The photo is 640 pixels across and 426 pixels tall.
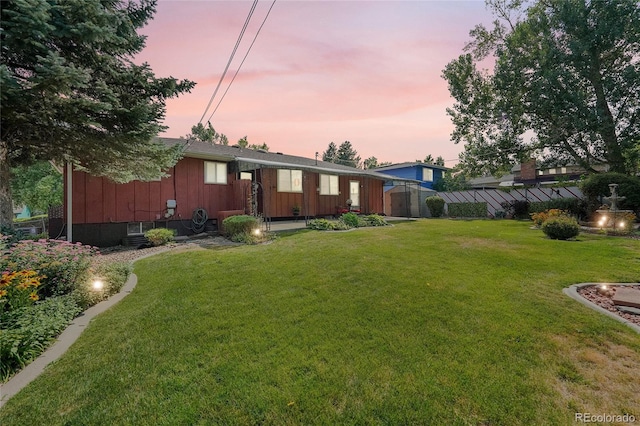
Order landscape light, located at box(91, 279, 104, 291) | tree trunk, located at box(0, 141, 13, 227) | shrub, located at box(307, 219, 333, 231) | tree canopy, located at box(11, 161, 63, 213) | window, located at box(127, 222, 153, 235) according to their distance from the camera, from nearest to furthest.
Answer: landscape light, located at box(91, 279, 104, 291), tree trunk, located at box(0, 141, 13, 227), window, located at box(127, 222, 153, 235), shrub, located at box(307, 219, 333, 231), tree canopy, located at box(11, 161, 63, 213)

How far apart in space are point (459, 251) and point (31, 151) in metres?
10.8

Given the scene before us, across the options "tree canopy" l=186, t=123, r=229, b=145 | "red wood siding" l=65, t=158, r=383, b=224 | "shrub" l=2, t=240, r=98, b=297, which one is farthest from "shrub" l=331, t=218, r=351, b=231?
"tree canopy" l=186, t=123, r=229, b=145

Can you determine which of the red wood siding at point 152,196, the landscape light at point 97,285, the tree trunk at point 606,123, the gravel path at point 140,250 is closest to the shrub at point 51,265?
the landscape light at point 97,285

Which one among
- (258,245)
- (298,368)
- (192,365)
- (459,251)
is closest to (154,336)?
(192,365)

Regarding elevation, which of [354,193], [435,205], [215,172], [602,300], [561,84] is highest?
[561,84]

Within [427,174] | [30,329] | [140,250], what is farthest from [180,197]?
[427,174]

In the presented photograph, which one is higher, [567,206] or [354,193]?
[354,193]

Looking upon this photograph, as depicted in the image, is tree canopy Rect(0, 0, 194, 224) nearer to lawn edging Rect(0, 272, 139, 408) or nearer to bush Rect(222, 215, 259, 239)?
bush Rect(222, 215, 259, 239)

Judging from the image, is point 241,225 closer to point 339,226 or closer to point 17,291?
point 339,226

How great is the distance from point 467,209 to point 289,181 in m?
13.8

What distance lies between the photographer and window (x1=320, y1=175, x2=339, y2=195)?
15.9m

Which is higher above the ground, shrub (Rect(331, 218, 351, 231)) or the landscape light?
shrub (Rect(331, 218, 351, 231))

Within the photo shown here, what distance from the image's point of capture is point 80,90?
5828 mm

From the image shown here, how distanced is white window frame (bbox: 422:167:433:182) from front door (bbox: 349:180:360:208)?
524 inches
